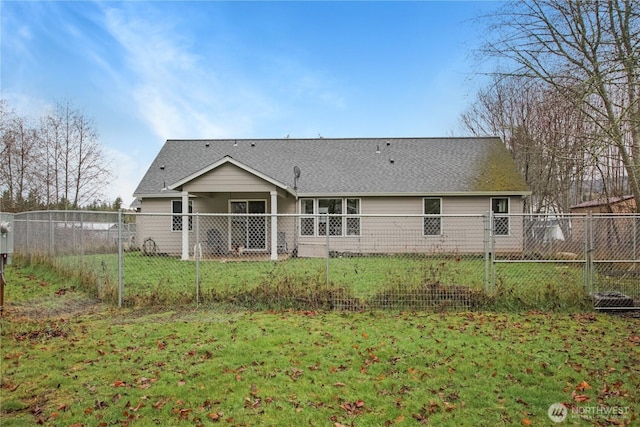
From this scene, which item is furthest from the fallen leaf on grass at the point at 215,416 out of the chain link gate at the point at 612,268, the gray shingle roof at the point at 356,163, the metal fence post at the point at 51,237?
the gray shingle roof at the point at 356,163

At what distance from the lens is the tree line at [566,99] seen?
18.3 feet

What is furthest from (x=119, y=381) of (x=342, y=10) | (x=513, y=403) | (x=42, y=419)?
(x=342, y=10)

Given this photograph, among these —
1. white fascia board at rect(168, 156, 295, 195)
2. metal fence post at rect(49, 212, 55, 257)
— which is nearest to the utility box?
metal fence post at rect(49, 212, 55, 257)

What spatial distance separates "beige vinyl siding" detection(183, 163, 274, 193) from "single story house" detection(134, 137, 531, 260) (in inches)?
1.4

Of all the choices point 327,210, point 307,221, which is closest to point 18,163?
point 307,221

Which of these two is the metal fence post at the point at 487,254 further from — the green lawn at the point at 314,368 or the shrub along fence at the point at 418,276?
the green lawn at the point at 314,368

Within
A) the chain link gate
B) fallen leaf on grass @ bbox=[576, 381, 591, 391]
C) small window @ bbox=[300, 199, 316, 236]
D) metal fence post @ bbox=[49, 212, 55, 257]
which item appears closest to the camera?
fallen leaf on grass @ bbox=[576, 381, 591, 391]

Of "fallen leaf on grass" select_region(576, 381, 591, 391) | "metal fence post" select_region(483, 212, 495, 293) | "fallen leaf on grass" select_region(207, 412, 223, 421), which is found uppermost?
"metal fence post" select_region(483, 212, 495, 293)

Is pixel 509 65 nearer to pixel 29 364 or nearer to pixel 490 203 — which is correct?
pixel 490 203

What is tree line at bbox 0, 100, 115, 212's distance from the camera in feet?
63.3

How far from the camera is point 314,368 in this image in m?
3.93

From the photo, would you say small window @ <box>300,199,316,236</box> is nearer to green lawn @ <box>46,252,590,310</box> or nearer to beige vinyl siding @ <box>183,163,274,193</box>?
beige vinyl siding @ <box>183,163,274,193</box>

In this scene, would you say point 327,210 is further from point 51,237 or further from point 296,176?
point 51,237

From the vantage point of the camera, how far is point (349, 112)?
21.9 meters
